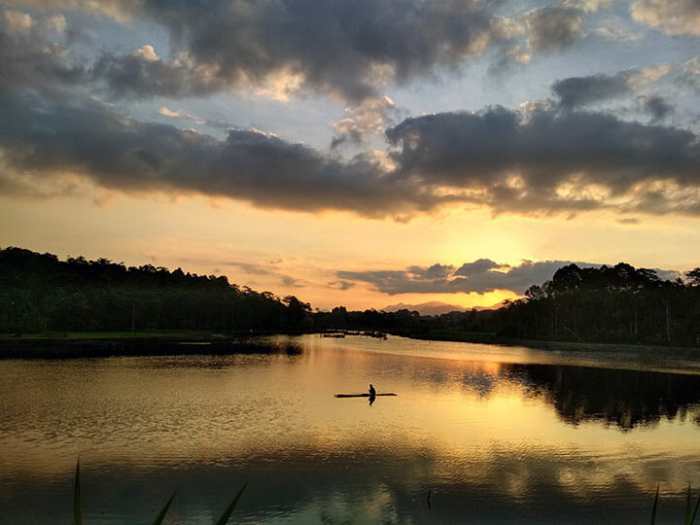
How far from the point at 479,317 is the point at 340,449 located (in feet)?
583

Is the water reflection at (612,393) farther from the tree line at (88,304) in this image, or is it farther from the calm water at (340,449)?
the tree line at (88,304)

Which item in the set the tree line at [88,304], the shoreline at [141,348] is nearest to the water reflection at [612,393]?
the shoreline at [141,348]

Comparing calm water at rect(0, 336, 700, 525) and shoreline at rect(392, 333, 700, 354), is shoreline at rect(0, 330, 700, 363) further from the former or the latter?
calm water at rect(0, 336, 700, 525)

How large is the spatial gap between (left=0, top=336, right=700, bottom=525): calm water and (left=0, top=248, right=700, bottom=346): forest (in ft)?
215

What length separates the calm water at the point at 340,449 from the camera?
1873 centimetres

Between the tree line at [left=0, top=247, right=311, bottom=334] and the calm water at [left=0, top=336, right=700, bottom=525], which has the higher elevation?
the tree line at [left=0, top=247, right=311, bottom=334]

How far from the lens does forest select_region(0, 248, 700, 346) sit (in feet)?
375

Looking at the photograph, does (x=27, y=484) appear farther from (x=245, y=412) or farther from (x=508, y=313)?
(x=508, y=313)

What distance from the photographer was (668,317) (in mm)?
111625

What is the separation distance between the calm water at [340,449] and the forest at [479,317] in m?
65.6

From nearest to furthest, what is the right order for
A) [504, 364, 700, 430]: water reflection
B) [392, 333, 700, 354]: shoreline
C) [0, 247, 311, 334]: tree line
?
[504, 364, 700, 430]: water reflection → [392, 333, 700, 354]: shoreline → [0, 247, 311, 334]: tree line

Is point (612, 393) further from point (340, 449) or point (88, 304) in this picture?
point (88, 304)

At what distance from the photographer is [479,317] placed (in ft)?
655

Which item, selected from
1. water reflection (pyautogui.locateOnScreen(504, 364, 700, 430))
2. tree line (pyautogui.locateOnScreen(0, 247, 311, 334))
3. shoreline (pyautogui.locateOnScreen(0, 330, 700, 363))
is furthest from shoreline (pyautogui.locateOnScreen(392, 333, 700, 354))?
tree line (pyautogui.locateOnScreen(0, 247, 311, 334))
